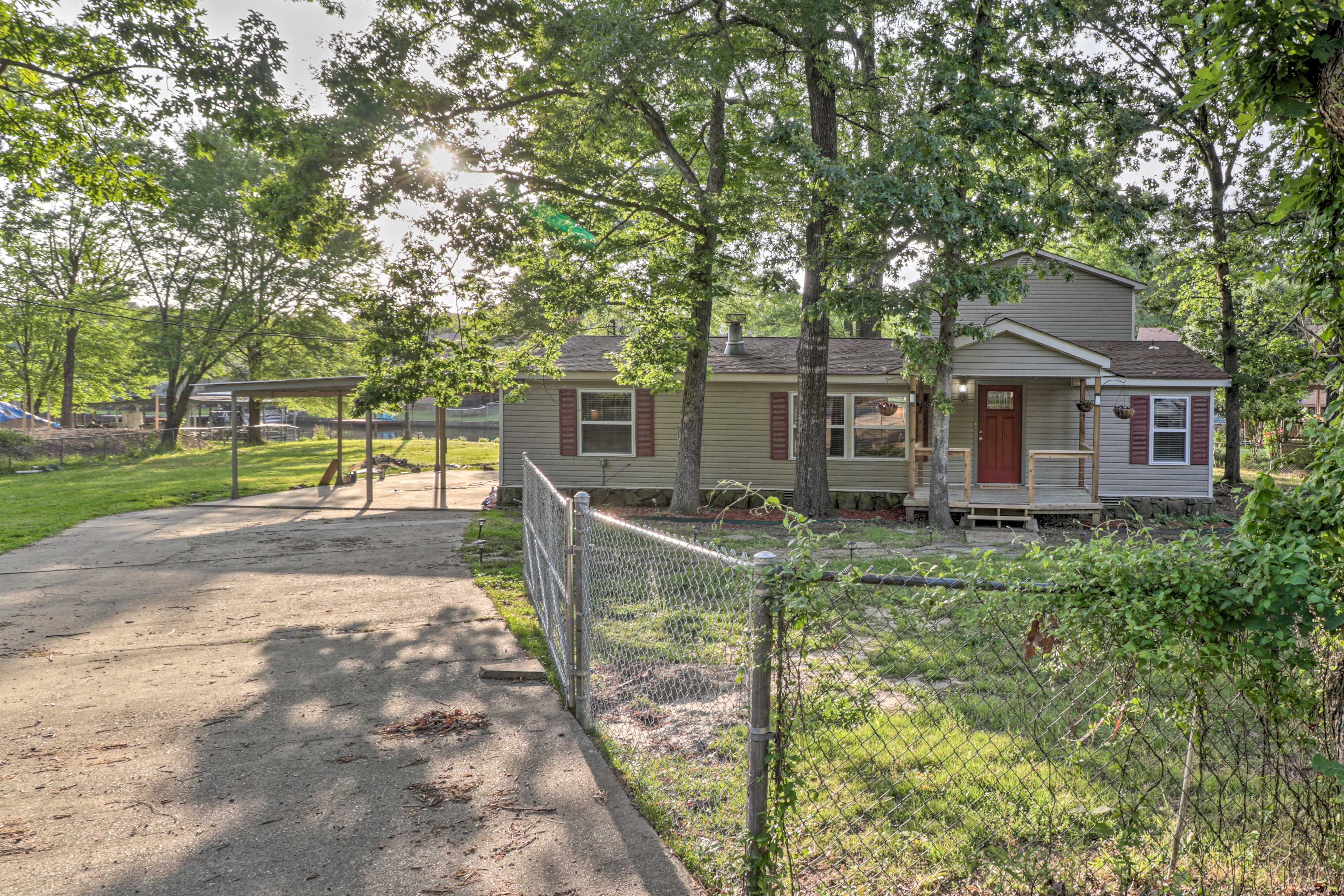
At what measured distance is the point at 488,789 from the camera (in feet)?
11.3

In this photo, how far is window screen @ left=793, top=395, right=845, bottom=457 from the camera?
51.2 ft

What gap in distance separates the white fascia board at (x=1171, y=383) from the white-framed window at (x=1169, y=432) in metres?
0.31

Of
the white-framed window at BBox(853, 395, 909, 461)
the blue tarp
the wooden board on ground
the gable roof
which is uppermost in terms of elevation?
the gable roof

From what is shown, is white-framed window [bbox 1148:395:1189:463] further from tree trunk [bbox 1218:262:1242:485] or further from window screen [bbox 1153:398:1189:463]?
tree trunk [bbox 1218:262:1242:485]

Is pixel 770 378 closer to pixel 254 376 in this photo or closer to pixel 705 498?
pixel 705 498

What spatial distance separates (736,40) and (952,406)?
738 centimetres

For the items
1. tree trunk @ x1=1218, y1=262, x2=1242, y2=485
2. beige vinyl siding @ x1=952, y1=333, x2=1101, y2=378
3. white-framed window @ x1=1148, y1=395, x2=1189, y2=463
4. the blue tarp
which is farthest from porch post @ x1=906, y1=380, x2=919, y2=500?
the blue tarp

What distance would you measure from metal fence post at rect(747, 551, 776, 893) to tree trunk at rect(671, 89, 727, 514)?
11.4 m

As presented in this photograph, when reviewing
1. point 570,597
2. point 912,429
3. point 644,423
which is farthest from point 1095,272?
point 570,597

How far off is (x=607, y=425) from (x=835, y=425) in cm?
473

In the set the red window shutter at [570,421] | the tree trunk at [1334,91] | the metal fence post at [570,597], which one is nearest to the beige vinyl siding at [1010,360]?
the red window shutter at [570,421]

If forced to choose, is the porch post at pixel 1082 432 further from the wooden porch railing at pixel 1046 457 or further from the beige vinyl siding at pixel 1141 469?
the wooden porch railing at pixel 1046 457

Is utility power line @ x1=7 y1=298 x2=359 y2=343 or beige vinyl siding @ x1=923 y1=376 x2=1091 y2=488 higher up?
utility power line @ x1=7 y1=298 x2=359 y2=343

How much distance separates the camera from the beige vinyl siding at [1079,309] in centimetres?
1670
